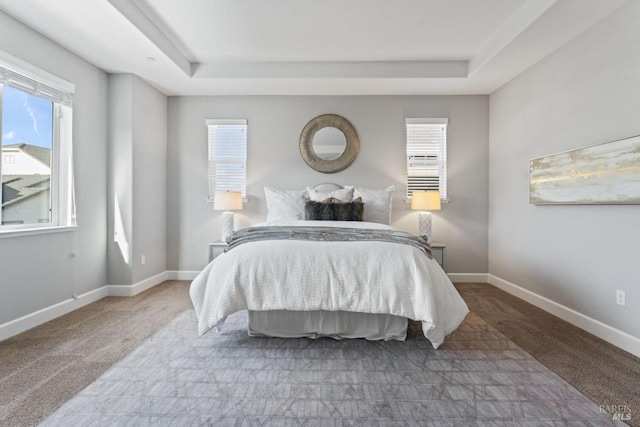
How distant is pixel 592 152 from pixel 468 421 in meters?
2.39

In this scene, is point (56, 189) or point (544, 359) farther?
point (56, 189)

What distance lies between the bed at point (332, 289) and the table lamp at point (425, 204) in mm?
1600

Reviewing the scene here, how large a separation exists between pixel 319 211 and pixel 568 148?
2.47 m

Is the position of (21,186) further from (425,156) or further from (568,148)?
(568,148)

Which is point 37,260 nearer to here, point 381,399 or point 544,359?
point 381,399

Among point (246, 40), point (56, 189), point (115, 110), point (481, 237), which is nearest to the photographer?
point (56, 189)

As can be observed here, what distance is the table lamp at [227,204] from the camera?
150 inches

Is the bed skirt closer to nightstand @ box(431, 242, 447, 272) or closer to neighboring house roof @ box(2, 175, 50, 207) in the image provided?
nightstand @ box(431, 242, 447, 272)

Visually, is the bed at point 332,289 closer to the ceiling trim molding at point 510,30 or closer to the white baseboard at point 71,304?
the white baseboard at point 71,304

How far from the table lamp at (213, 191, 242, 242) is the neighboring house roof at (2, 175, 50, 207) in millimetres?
1629

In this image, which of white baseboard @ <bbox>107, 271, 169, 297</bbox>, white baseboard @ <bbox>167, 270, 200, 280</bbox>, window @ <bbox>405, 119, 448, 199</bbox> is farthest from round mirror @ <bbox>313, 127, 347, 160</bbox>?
white baseboard @ <bbox>107, 271, 169, 297</bbox>

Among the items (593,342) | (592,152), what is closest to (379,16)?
(592,152)

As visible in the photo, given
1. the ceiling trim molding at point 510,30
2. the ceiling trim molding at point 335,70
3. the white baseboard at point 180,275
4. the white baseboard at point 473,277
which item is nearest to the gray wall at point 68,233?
the white baseboard at point 180,275

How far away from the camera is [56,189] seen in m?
2.90
